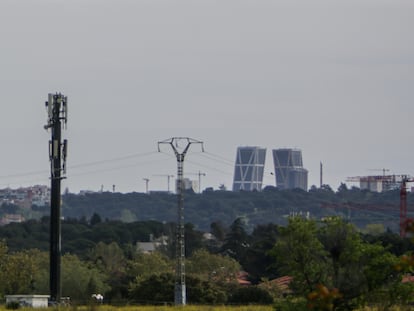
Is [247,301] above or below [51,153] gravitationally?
below

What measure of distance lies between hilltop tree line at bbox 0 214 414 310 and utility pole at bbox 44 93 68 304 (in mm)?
4731

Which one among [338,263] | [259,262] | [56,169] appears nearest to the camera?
[338,263]

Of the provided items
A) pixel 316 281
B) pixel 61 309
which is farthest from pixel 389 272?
pixel 61 309

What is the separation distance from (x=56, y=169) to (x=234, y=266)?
164 feet

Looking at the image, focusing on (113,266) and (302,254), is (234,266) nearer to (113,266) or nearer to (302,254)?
(113,266)

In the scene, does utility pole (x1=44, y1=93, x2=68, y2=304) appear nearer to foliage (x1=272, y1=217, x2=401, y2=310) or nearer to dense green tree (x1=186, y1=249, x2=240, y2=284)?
foliage (x1=272, y1=217, x2=401, y2=310)

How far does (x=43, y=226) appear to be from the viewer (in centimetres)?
18538

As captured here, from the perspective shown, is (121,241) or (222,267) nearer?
(222,267)

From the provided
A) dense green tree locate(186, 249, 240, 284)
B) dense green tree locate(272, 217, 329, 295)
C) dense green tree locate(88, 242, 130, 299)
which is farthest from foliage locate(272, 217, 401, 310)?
dense green tree locate(186, 249, 240, 284)

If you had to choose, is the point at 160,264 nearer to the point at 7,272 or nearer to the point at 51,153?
the point at 7,272

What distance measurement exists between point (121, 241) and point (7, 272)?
7723cm

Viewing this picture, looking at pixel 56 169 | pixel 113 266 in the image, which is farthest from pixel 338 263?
pixel 113 266

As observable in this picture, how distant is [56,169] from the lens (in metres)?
67.6

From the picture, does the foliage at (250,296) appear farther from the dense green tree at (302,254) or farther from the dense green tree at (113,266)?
the dense green tree at (302,254)
